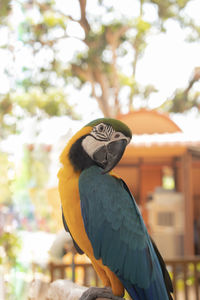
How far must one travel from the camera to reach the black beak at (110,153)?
127 centimetres

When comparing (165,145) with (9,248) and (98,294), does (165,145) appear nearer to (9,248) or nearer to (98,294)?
(9,248)

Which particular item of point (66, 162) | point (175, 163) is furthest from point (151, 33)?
point (66, 162)

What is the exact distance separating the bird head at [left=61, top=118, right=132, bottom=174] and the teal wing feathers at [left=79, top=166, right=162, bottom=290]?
70 mm

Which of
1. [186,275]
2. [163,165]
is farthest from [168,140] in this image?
[186,275]

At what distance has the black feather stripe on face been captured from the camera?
1329 mm

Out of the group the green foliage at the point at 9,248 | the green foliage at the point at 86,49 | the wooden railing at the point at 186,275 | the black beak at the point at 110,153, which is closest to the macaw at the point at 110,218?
the black beak at the point at 110,153

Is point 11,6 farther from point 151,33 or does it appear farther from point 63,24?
point 151,33

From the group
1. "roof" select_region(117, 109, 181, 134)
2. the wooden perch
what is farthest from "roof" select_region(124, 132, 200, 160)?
the wooden perch

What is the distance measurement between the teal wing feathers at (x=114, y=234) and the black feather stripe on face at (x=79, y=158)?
2.3 inches

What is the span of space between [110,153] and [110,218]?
0.23 m

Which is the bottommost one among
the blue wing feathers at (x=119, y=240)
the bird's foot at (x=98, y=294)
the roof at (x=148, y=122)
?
the bird's foot at (x=98, y=294)

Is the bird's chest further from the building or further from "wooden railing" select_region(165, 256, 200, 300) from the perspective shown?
the building

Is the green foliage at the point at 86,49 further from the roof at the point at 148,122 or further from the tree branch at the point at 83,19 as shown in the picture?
the roof at the point at 148,122

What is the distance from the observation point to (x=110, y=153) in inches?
50.3
